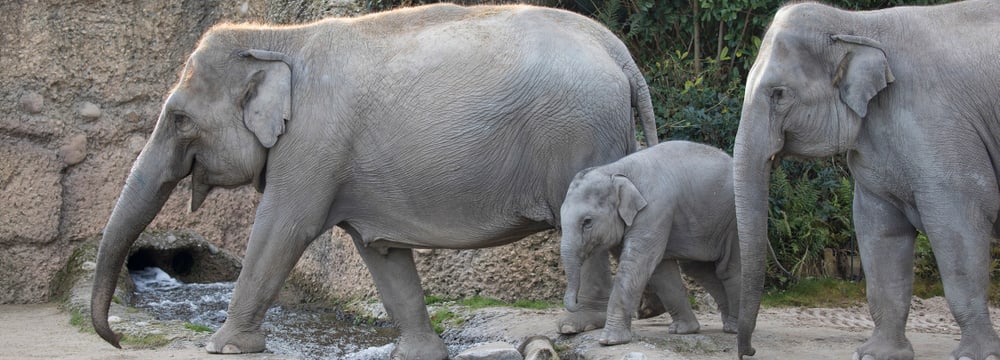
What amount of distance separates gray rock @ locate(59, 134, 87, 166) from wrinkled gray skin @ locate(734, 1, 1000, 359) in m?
6.60

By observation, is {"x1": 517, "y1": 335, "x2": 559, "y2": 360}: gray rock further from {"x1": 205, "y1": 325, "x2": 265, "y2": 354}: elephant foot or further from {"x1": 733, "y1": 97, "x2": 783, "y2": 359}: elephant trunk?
{"x1": 205, "y1": 325, "x2": 265, "y2": 354}: elephant foot

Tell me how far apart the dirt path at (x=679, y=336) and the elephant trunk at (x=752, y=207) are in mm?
518

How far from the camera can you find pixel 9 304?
1079 cm

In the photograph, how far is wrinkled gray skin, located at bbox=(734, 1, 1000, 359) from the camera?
6273mm

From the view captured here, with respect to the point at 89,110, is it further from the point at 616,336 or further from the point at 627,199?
the point at 616,336

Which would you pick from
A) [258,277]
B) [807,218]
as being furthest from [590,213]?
[807,218]

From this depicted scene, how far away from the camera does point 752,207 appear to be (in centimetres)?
660

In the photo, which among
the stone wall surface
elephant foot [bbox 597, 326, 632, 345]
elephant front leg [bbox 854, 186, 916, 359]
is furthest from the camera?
the stone wall surface

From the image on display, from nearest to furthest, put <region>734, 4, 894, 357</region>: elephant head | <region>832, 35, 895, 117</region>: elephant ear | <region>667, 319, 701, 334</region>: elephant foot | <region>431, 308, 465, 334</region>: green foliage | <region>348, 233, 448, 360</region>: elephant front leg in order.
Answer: <region>832, 35, 895, 117</region>: elephant ear → <region>734, 4, 894, 357</region>: elephant head → <region>667, 319, 701, 334</region>: elephant foot → <region>348, 233, 448, 360</region>: elephant front leg → <region>431, 308, 465, 334</region>: green foliage

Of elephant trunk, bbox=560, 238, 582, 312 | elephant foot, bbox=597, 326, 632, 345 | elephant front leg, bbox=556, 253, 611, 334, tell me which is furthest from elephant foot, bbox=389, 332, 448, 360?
elephant foot, bbox=597, 326, 632, 345

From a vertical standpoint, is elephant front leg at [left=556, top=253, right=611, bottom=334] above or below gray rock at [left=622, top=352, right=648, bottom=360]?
below

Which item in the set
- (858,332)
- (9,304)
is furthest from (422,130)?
(9,304)

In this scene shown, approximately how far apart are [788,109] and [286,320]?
182 inches

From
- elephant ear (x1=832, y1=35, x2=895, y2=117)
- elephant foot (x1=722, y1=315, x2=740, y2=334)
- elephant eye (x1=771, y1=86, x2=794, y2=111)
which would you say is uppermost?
elephant ear (x1=832, y1=35, x2=895, y2=117)
